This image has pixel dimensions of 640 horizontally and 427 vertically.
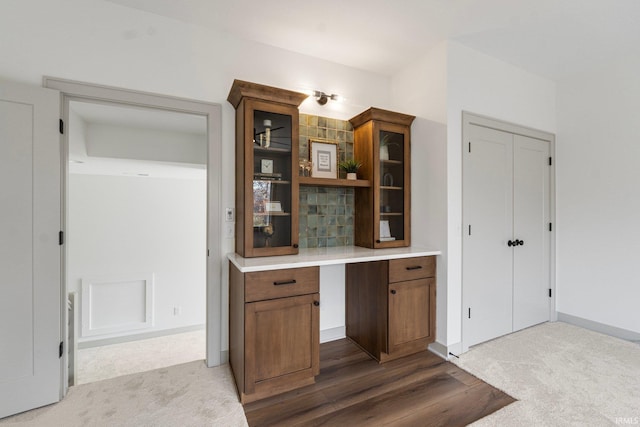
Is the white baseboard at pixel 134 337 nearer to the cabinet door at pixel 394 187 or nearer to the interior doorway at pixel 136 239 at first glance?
the interior doorway at pixel 136 239

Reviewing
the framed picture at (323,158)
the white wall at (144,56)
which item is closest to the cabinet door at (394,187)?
the framed picture at (323,158)

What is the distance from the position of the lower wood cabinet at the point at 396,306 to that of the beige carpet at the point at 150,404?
1.19m

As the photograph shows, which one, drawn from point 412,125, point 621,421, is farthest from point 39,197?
point 621,421

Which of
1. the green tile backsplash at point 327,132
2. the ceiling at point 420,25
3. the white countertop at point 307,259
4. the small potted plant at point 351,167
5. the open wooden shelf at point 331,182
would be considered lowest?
the white countertop at point 307,259

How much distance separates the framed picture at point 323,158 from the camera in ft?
8.84

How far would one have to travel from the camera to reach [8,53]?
1771 millimetres

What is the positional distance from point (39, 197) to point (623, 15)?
14.3ft

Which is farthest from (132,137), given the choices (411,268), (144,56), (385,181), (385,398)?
(385,398)

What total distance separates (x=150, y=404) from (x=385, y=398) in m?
1.55

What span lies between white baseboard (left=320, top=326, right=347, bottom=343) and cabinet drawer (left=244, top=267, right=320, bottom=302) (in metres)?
0.99

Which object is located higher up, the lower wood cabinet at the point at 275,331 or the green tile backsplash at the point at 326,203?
the green tile backsplash at the point at 326,203

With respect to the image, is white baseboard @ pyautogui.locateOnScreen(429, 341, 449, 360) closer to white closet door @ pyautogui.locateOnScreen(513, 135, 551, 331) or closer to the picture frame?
white closet door @ pyautogui.locateOnScreen(513, 135, 551, 331)

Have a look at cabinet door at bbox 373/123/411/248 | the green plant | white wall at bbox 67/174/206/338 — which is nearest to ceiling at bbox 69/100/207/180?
white wall at bbox 67/174/206/338

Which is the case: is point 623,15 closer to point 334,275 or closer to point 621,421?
point 621,421
